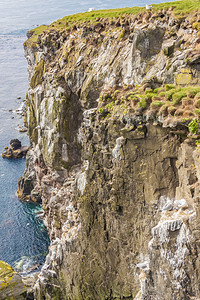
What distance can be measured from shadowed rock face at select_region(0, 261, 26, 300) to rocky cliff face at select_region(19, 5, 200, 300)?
4.53 metres

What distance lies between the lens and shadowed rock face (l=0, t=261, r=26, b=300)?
38.3 meters

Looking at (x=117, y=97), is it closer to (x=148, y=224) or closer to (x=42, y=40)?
(x=148, y=224)

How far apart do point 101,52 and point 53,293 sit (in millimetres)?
36901

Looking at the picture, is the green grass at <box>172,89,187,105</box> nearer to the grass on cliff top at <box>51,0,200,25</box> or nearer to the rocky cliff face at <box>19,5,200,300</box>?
the rocky cliff face at <box>19,5,200,300</box>

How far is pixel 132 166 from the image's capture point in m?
29.4

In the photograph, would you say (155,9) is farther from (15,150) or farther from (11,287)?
(15,150)

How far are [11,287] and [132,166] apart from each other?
22980 mm

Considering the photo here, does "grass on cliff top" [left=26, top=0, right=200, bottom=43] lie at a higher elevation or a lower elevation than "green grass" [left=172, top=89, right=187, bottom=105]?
higher

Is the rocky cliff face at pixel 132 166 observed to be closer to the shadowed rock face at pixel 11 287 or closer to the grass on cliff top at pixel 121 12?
the grass on cliff top at pixel 121 12

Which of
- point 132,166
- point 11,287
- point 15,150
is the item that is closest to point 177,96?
point 132,166

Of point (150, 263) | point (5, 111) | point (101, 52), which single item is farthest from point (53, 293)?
point (5, 111)

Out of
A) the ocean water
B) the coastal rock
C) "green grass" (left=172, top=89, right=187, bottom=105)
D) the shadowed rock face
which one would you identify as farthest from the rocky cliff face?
the coastal rock

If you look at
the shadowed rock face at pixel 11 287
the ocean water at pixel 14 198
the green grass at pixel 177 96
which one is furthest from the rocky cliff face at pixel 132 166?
the ocean water at pixel 14 198

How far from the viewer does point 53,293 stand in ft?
141
